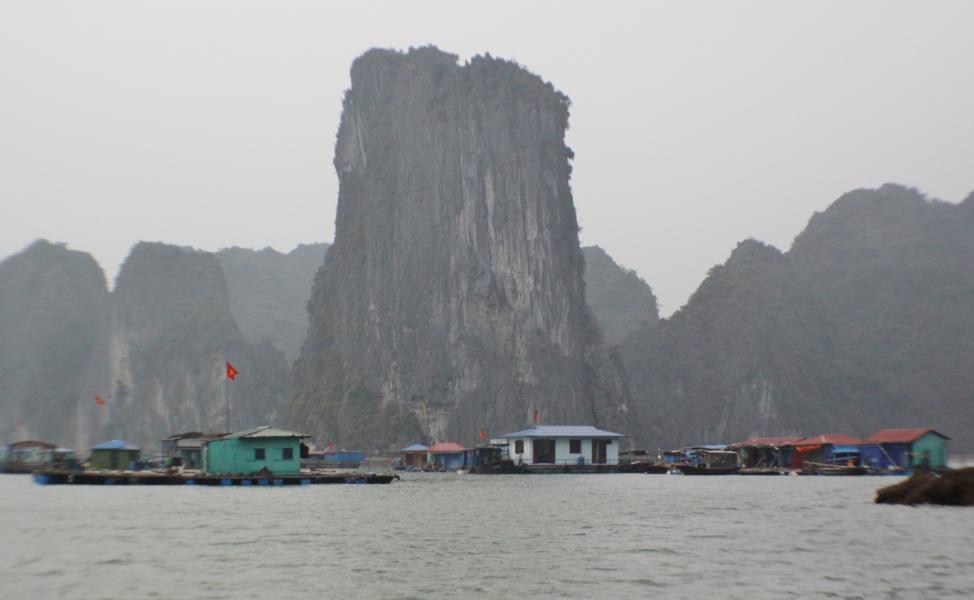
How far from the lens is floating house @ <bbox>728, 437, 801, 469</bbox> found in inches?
3354

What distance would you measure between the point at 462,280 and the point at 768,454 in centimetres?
5373

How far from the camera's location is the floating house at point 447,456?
3760 inches

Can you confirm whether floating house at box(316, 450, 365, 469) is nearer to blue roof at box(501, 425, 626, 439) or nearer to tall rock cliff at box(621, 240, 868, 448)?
blue roof at box(501, 425, 626, 439)

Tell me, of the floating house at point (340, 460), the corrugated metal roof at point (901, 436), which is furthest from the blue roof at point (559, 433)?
the corrugated metal roof at point (901, 436)

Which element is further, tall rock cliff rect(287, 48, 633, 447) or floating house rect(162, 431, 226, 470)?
tall rock cliff rect(287, 48, 633, 447)

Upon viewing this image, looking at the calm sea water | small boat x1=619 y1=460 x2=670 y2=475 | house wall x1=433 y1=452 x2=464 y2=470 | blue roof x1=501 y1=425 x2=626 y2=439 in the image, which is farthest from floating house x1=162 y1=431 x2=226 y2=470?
small boat x1=619 y1=460 x2=670 y2=475

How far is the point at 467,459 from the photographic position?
94938 mm

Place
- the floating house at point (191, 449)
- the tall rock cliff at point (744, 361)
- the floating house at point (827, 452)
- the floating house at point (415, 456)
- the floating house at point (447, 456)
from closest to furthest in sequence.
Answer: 1. the floating house at point (191, 449)
2. the floating house at point (827, 452)
3. the floating house at point (447, 456)
4. the floating house at point (415, 456)
5. the tall rock cliff at point (744, 361)

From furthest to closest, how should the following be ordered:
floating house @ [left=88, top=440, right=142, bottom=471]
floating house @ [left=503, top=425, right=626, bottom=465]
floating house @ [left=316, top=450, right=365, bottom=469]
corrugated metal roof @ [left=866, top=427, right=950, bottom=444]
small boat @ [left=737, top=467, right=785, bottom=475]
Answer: floating house @ [left=316, top=450, right=365, bottom=469], floating house @ [left=503, top=425, right=626, bottom=465], small boat @ [left=737, top=467, right=785, bottom=475], floating house @ [left=88, top=440, right=142, bottom=471], corrugated metal roof @ [left=866, top=427, right=950, bottom=444]

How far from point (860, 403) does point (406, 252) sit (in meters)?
86.3

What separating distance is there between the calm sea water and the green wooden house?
484 inches

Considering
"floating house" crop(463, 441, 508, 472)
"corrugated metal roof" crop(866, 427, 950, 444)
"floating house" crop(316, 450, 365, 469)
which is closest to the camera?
"corrugated metal roof" crop(866, 427, 950, 444)

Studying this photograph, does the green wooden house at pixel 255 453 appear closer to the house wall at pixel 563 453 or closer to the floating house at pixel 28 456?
the house wall at pixel 563 453

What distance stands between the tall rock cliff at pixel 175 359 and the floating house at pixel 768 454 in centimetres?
10330
